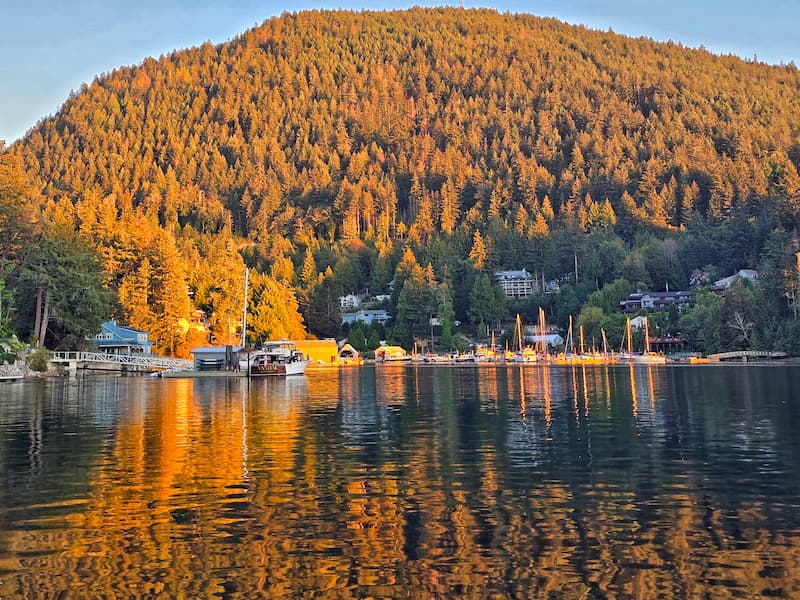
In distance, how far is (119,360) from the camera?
87375 mm

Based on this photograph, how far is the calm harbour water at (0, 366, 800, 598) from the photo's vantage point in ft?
→ 41.4

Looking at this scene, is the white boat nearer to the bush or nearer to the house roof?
the bush

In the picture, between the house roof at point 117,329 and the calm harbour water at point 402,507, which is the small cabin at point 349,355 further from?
the calm harbour water at point 402,507

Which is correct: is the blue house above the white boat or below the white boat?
above

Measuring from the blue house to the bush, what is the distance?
17429mm

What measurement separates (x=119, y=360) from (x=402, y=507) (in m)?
75.1

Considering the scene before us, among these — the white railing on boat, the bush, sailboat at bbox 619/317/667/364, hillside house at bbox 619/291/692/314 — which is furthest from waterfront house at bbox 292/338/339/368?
the bush

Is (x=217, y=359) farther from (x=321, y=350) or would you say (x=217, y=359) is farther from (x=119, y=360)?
(x=321, y=350)

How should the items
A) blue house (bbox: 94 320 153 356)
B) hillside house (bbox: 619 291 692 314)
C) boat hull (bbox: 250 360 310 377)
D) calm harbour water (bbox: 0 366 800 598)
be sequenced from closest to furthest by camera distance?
calm harbour water (bbox: 0 366 800 598) < boat hull (bbox: 250 360 310 377) < blue house (bbox: 94 320 153 356) < hillside house (bbox: 619 291 692 314)

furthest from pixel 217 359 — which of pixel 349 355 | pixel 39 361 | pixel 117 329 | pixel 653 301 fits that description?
pixel 653 301

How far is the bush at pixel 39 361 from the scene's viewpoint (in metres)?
76.8

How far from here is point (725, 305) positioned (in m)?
131

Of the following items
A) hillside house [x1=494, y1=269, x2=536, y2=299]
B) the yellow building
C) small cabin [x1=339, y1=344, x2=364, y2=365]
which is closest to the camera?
the yellow building

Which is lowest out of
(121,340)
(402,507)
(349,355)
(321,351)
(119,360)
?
(402,507)
